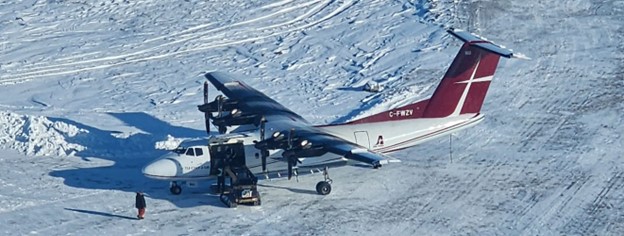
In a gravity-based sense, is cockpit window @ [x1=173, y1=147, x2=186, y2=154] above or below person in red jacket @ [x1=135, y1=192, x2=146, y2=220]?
above

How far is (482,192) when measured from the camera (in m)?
36.6

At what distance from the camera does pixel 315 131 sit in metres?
35.8

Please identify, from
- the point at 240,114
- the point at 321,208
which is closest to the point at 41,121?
the point at 240,114

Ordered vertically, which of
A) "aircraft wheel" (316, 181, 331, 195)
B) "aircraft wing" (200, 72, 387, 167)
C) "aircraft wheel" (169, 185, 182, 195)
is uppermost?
"aircraft wing" (200, 72, 387, 167)

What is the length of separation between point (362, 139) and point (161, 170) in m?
7.34

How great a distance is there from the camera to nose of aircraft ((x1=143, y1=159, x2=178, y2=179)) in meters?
35.6

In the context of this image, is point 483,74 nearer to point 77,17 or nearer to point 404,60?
point 404,60

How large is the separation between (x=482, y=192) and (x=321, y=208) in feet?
19.5

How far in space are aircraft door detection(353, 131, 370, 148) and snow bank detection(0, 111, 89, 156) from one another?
11.5 m

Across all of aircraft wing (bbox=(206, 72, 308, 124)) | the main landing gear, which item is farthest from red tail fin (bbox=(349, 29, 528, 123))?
aircraft wing (bbox=(206, 72, 308, 124))

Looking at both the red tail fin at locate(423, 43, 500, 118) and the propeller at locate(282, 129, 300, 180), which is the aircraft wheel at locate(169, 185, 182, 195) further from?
the red tail fin at locate(423, 43, 500, 118)

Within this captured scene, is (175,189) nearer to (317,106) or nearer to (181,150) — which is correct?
(181,150)

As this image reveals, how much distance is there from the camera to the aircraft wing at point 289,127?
3288cm

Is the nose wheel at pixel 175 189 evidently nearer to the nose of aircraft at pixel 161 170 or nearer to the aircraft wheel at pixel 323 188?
the nose of aircraft at pixel 161 170
